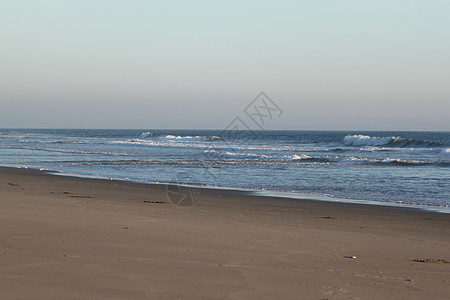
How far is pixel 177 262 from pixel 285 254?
132cm

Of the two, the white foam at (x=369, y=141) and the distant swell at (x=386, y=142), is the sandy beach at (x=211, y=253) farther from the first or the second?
the white foam at (x=369, y=141)

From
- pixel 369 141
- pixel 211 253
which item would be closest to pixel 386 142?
→ pixel 369 141

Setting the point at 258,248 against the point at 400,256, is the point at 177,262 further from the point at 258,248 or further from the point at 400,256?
the point at 400,256

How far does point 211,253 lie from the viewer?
5918 mm

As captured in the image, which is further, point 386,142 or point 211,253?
point 386,142

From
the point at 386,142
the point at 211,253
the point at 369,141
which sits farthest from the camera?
the point at 369,141

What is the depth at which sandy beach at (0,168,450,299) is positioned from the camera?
4.49m

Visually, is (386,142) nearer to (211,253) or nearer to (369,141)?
(369,141)

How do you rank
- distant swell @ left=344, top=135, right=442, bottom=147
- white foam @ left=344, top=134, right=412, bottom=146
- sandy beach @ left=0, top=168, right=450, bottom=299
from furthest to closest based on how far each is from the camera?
white foam @ left=344, top=134, right=412, bottom=146 → distant swell @ left=344, top=135, right=442, bottom=147 → sandy beach @ left=0, top=168, right=450, bottom=299

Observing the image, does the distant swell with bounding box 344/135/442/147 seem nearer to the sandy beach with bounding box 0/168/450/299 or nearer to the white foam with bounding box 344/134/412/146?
the white foam with bounding box 344/134/412/146

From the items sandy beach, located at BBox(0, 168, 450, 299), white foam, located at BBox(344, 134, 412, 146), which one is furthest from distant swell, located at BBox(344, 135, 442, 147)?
sandy beach, located at BBox(0, 168, 450, 299)

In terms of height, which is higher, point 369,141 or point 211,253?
point 211,253

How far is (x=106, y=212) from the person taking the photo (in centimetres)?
892

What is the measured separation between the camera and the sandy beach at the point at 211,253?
4492 mm
